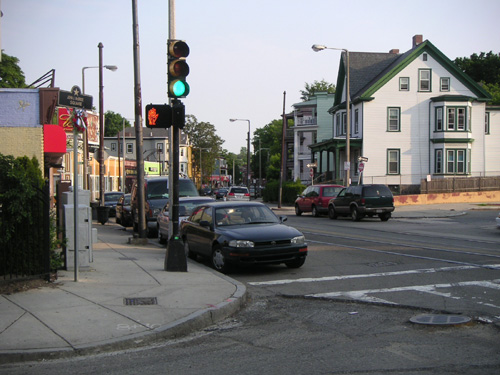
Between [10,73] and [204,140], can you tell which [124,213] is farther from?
[204,140]

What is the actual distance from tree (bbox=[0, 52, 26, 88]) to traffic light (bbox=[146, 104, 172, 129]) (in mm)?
39598

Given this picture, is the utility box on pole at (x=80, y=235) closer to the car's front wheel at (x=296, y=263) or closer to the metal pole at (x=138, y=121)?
the car's front wheel at (x=296, y=263)

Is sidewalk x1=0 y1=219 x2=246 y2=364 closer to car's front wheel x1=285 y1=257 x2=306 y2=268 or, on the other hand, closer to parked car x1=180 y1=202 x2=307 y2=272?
parked car x1=180 y1=202 x2=307 y2=272

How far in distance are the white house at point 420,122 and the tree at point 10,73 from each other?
2727 cm

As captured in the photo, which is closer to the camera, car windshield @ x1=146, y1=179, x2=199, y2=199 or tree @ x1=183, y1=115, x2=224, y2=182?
car windshield @ x1=146, y1=179, x2=199, y2=199

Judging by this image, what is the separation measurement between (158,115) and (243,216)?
3.26m

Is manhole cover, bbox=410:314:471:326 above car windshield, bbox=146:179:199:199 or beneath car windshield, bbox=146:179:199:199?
beneath

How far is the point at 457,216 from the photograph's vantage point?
31.0 m

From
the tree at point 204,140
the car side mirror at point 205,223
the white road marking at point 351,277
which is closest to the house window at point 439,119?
A: the white road marking at point 351,277

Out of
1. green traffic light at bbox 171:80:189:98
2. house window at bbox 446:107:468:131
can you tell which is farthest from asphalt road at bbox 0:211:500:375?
house window at bbox 446:107:468:131

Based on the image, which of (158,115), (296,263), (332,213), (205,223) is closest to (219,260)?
(205,223)

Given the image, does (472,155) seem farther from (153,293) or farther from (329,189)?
(153,293)

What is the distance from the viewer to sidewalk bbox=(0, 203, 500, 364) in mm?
6422

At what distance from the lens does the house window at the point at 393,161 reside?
153 feet
